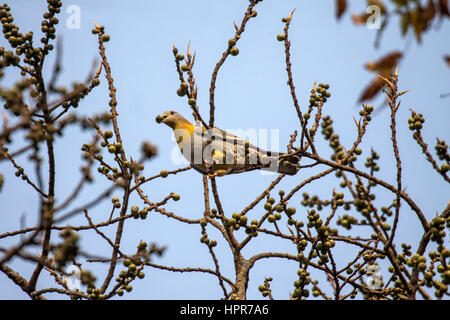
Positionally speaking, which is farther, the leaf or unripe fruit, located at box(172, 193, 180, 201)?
unripe fruit, located at box(172, 193, 180, 201)

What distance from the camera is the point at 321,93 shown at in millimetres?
4145

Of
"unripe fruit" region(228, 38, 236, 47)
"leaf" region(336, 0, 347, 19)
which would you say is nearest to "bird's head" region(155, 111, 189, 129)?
"unripe fruit" region(228, 38, 236, 47)

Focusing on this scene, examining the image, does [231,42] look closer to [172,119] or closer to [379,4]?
[379,4]

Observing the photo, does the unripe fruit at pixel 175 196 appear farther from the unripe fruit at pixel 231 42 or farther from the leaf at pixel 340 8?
the leaf at pixel 340 8

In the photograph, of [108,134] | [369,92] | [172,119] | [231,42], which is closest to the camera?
[369,92]

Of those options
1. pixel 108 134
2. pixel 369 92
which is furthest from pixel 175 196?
pixel 369 92

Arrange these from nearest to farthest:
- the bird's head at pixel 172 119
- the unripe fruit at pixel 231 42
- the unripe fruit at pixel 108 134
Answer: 1. the unripe fruit at pixel 231 42
2. the unripe fruit at pixel 108 134
3. the bird's head at pixel 172 119

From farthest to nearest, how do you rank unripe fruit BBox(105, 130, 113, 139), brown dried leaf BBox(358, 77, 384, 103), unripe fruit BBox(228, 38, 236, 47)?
unripe fruit BBox(105, 130, 113, 139) → unripe fruit BBox(228, 38, 236, 47) → brown dried leaf BBox(358, 77, 384, 103)

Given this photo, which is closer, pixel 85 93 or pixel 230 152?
pixel 85 93

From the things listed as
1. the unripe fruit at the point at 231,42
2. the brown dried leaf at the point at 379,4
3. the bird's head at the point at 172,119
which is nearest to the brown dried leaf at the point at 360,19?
the brown dried leaf at the point at 379,4

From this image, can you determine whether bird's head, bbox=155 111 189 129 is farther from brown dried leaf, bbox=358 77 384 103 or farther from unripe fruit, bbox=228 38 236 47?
brown dried leaf, bbox=358 77 384 103
